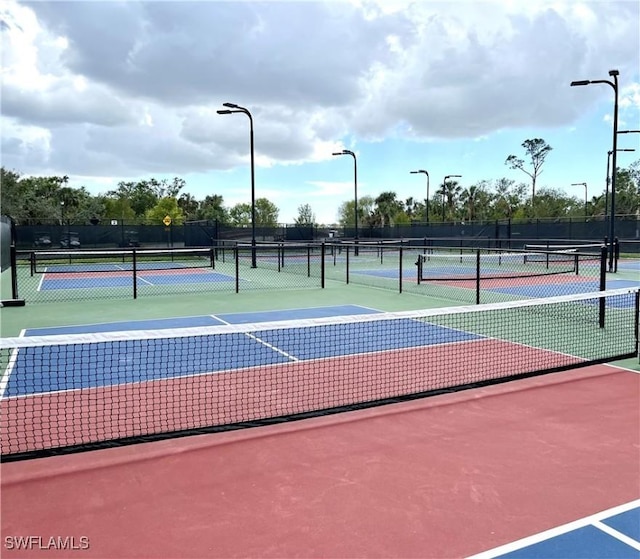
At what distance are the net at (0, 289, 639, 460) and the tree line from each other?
4385 centimetres

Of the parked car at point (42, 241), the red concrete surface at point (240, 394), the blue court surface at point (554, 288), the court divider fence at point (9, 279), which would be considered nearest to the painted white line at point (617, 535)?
the red concrete surface at point (240, 394)

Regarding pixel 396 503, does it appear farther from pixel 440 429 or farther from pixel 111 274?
pixel 111 274

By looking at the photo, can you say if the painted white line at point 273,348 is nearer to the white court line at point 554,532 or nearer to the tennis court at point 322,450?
the tennis court at point 322,450

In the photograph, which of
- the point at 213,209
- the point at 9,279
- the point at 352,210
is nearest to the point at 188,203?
the point at 213,209

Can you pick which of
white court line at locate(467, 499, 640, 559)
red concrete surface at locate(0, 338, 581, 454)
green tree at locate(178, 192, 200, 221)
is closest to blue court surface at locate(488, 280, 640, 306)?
red concrete surface at locate(0, 338, 581, 454)

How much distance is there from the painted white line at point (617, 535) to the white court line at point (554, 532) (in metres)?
0.04

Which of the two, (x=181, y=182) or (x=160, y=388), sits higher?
(x=181, y=182)

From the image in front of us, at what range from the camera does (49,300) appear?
13586 mm

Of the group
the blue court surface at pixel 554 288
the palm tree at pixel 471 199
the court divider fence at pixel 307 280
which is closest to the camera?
the court divider fence at pixel 307 280

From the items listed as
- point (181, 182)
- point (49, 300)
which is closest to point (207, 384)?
point (49, 300)

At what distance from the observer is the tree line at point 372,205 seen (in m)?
56.2

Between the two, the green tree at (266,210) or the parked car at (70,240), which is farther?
the green tree at (266,210)

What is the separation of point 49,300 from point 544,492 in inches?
501

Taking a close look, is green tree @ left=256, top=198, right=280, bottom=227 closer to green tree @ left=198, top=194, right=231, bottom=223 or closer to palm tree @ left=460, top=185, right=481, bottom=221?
green tree @ left=198, top=194, right=231, bottom=223
